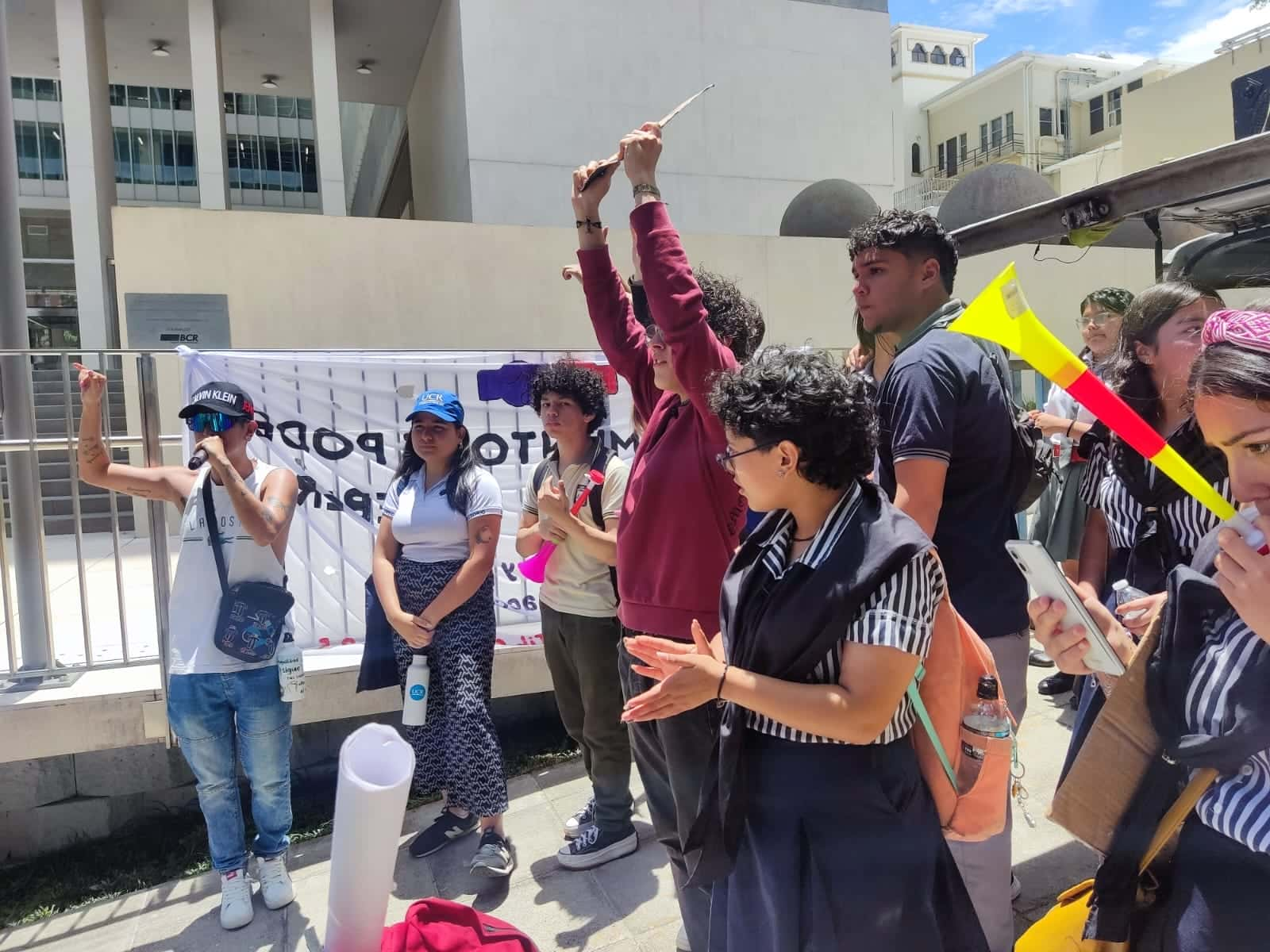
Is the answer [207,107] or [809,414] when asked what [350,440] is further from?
[207,107]

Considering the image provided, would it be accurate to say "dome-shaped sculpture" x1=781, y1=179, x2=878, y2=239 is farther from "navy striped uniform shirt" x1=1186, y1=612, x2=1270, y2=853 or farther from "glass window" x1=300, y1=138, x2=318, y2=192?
"glass window" x1=300, y1=138, x2=318, y2=192

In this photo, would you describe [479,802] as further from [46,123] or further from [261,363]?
[46,123]

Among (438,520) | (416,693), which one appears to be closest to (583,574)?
(438,520)

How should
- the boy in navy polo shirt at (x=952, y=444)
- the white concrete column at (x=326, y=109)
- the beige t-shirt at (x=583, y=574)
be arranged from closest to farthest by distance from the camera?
1. the boy in navy polo shirt at (x=952, y=444)
2. the beige t-shirt at (x=583, y=574)
3. the white concrete column at (x=326, y=109)

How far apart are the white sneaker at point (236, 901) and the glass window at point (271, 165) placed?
3302cm

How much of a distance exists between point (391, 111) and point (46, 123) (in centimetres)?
1670

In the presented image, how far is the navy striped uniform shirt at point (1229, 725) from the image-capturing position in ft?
3.81

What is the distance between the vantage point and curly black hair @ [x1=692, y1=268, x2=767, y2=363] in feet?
8.07

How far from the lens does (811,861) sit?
151 centimetres

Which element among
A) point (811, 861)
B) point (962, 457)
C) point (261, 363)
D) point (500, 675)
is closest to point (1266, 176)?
point (962, 457)

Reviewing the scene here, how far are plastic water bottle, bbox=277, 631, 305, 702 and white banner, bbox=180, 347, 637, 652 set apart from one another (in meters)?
1.20

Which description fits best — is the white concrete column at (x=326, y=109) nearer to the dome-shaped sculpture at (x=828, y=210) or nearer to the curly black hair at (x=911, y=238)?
the dome-shaped sculpture at (x=828, y=210)

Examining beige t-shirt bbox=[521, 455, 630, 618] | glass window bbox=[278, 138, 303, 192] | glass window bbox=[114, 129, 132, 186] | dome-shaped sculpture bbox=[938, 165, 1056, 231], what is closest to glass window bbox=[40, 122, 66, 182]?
glass window bbox=[114, 129, 132, 186]

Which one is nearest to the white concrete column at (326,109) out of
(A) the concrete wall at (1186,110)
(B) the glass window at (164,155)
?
(A) the concrete wall at (1186,110)
